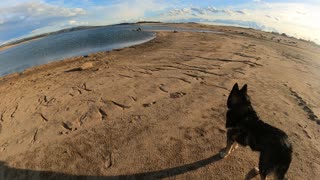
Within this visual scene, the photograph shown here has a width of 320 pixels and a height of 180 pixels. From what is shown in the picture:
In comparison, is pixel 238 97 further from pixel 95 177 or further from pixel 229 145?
pixel 95 177

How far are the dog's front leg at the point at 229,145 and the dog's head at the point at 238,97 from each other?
682mm

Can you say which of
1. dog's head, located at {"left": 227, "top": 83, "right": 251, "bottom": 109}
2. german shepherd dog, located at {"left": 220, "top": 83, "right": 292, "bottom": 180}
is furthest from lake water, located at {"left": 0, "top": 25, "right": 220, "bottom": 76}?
german shepherd dog, located at {"left": 220, "top": 83, "right": 292, "bottom": 180}

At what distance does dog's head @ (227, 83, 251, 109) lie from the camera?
6.42m

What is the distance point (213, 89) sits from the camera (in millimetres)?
10992

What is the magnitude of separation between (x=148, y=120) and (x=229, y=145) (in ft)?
9.98

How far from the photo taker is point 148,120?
873 centimetres

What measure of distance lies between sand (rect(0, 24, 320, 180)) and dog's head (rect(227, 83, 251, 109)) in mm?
1258

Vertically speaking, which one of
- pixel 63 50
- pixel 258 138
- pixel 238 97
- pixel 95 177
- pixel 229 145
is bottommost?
pixel 95 177

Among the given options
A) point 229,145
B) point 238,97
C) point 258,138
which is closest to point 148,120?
point 229,145

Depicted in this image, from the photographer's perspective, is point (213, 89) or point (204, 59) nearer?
point (213, 89)

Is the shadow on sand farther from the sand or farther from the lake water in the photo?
the lake water

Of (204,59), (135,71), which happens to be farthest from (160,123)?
(204,59)

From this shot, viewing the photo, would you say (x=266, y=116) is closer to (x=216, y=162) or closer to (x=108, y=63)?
(x=216, y=162)

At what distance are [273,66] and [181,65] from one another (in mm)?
5196
